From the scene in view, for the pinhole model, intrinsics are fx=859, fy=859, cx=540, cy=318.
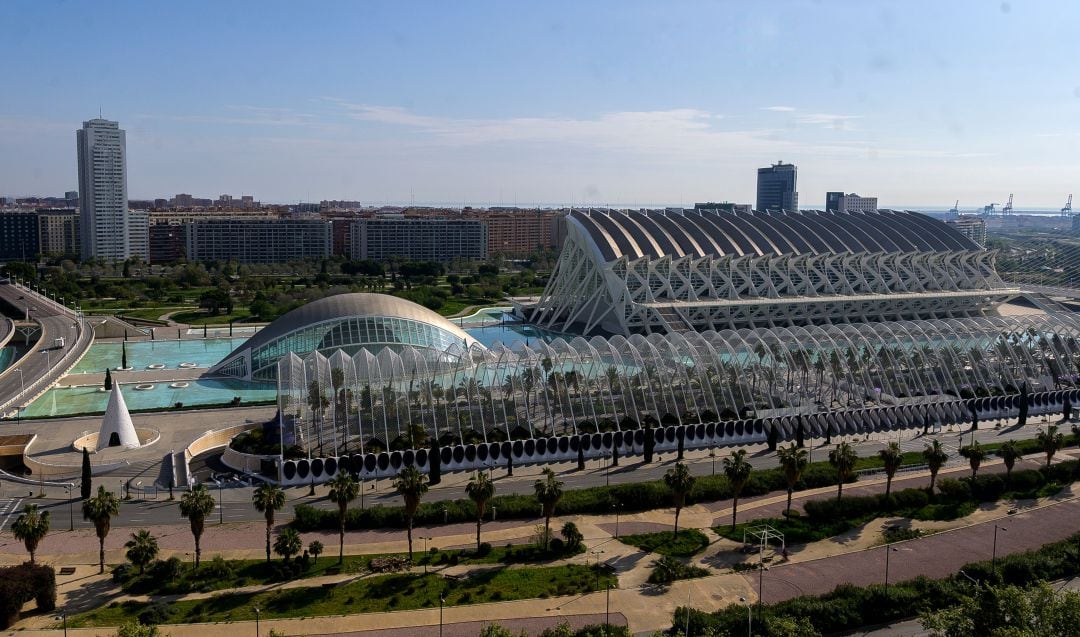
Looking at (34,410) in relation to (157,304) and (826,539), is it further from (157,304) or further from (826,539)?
(157,304)

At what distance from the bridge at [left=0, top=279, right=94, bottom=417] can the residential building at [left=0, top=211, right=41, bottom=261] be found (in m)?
63.6

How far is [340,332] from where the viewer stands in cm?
5484

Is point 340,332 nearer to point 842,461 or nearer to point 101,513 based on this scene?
point 101,513

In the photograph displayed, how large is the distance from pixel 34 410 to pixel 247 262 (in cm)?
10982

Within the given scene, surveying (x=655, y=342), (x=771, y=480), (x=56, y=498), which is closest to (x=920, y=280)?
(x=655, y=342)

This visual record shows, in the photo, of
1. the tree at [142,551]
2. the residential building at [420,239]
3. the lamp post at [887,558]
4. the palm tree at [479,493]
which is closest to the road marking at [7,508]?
the tree at [142,551]

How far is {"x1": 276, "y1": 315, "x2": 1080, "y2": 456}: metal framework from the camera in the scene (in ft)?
126

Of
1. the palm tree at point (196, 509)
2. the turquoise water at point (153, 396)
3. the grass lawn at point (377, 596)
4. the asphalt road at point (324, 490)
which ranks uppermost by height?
the palm tree at point (196, 509)

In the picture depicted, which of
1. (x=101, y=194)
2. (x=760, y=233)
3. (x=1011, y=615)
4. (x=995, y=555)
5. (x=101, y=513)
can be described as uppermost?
(x=101, y=194)

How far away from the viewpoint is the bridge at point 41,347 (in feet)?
169

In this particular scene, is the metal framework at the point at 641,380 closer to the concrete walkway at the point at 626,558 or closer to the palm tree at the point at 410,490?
the concrete walkway at the point at 626,558

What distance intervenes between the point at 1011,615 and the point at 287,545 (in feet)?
67.7

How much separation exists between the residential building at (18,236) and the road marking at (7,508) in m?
142

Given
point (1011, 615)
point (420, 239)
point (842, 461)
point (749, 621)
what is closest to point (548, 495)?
point (749, 621)
